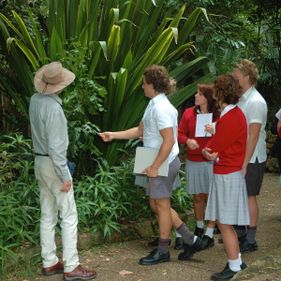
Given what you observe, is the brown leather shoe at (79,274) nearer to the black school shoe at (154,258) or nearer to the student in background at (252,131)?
the black school shoe at (154,258)

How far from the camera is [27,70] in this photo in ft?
20.4

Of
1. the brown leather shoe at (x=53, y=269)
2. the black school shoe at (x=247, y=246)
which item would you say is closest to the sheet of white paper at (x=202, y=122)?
the black school shoe at (x=247, y=246)

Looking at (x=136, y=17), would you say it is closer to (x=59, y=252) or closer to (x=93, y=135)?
(x=93, y=135)

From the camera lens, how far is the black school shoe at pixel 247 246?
5136mm

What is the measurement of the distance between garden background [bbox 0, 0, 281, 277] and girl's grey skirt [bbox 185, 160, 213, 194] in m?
0.67

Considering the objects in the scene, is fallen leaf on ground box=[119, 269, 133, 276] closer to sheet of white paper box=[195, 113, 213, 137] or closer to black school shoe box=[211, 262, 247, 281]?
black school shoe box=[211, 262, 247, 281]

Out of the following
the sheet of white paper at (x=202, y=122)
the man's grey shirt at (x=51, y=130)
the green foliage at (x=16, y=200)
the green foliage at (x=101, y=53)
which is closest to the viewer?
the man's grey shirt at (x=51, y=130)

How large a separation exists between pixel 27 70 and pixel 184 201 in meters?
2.27

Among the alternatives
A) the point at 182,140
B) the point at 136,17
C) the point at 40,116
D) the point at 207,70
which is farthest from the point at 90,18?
the point at 207,70

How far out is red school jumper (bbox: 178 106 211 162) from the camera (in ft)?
17.3

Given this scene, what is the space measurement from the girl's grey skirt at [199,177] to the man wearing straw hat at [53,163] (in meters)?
1.37

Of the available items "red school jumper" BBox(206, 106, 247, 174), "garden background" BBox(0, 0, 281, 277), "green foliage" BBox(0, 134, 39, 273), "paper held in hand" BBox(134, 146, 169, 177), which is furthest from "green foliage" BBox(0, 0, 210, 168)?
"red school jumper" BBox(206, 106, 247, 174)

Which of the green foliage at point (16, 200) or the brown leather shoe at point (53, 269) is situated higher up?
the green foliage at point (16, 200)

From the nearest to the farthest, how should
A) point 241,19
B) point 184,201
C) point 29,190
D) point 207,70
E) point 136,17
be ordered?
point 29,190
point 184,201
point 136,17
point 207,70
point 241,19
